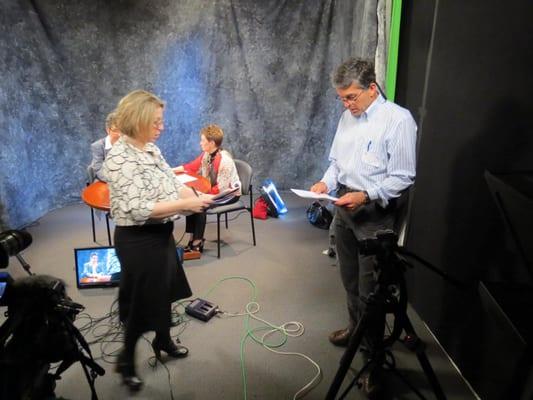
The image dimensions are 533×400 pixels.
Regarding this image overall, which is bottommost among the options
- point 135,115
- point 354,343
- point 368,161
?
point 354,343

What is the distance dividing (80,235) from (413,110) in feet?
10.8

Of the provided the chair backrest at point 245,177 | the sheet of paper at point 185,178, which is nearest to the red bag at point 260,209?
the chair backrest at point 245,177

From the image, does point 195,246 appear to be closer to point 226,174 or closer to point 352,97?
point 226,174

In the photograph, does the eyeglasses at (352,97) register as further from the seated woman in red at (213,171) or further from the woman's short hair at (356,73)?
the seated woman in red at (213,171)

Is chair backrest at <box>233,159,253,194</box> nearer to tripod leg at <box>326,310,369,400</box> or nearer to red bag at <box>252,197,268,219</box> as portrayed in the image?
red bag at <box>252,197,268,219</box>

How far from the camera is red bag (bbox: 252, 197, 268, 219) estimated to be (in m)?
4.31

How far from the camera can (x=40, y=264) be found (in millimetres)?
3236

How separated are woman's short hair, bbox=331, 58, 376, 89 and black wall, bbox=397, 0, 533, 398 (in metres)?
0.51

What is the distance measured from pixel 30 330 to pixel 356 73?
5.29 ft

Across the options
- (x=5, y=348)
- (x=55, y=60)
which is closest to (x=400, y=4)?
(x=5, y=348)

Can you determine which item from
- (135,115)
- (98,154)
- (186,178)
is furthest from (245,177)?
(135,115)

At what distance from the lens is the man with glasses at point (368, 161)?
1727 mm

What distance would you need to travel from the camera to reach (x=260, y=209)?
4.37 metres

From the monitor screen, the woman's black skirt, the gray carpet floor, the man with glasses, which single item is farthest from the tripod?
the monitor screen
